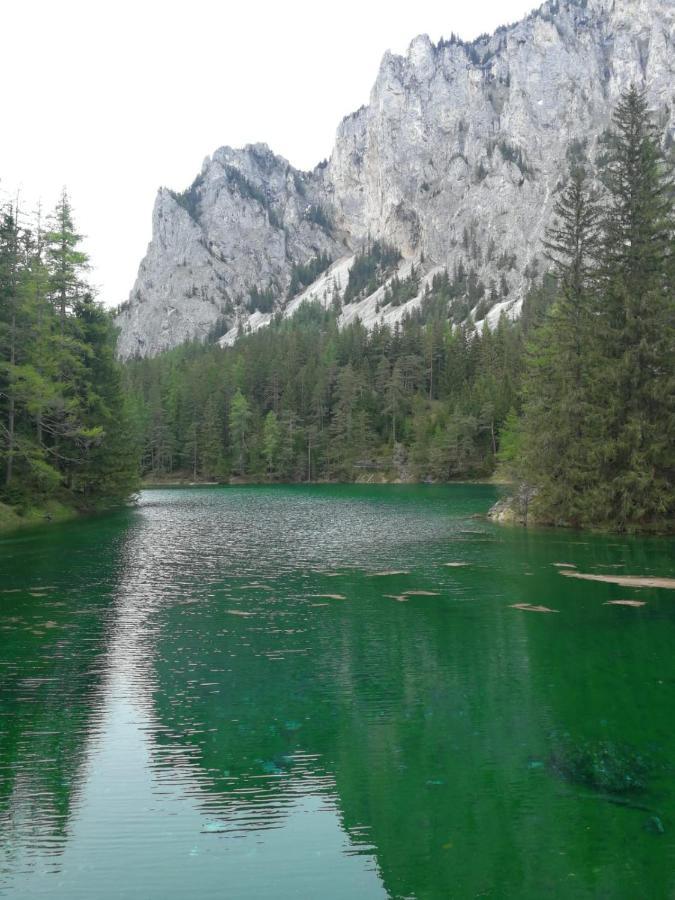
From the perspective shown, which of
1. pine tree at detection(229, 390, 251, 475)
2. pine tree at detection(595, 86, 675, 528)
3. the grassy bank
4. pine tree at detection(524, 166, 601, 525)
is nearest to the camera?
pine tree at detection(595, 86, 675, 528)

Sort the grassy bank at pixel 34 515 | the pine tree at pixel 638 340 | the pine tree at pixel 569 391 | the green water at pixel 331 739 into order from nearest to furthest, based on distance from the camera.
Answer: the green water at pixel 331 739 → the pine tree at pixel 638 340 → the grassy bank at pixel 34 515 → the pine tree at pixel 569 391

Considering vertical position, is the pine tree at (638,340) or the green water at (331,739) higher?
the pine tree at (638,340)

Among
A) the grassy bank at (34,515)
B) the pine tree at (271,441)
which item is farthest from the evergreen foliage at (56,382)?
the pine tree at (271,441)

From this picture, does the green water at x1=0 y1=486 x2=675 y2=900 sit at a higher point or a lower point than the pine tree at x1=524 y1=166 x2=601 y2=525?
lower

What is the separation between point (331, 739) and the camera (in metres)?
8.80

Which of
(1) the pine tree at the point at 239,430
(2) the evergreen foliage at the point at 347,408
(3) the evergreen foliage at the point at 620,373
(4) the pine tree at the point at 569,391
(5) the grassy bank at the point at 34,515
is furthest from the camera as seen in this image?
(1) the pine tree at the point at 239,430

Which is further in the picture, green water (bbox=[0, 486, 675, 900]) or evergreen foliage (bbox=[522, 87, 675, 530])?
evergreen foliage (bbox=[522, 87, 675, 530])

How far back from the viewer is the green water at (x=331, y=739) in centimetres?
595

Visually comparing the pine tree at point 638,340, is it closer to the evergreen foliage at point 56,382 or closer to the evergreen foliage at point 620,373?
the evergreen foliage at point 620,373

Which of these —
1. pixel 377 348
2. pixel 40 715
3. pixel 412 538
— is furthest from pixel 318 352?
pixel 40 715

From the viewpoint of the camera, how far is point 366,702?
33.9 ft

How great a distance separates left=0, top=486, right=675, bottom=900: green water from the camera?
5.95 metres

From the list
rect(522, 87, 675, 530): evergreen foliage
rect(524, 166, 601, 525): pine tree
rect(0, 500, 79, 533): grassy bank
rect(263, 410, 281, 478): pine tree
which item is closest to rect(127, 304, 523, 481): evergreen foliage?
rect(263, 410, 281, 478): pine tree

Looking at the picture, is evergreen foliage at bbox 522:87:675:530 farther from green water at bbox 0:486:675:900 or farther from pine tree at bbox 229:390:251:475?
pine tree at bbox 229:390:251:475
